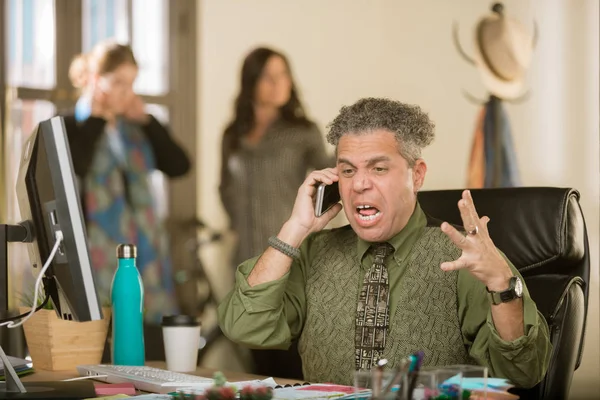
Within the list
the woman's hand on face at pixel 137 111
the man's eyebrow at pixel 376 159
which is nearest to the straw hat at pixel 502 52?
the woman's hand on face at pixel 137 111

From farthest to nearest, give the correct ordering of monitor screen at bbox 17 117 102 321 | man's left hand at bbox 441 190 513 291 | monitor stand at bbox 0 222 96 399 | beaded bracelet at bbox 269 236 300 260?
1. beaded bracelet at bbox 269 236 300 260
2. man's left hand at bbox 441 190 513 291
3. monitor stand at bbox 0 222 96 399
4. monitor screen at bbox 17 117 102 321

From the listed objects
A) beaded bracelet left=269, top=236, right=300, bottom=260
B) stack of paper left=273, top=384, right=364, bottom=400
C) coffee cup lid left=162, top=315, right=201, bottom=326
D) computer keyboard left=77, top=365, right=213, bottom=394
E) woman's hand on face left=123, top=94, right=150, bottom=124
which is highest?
woman's hand on face left=123, top=94, right=150, bottom=124

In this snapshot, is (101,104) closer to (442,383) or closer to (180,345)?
(180,345)

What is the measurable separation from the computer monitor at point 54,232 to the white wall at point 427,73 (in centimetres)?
229

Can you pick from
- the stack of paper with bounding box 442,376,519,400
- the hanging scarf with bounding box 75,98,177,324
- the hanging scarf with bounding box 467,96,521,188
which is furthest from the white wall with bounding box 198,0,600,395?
the stack of paper with bounding box 442,376,519,400

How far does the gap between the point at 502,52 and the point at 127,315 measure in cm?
233

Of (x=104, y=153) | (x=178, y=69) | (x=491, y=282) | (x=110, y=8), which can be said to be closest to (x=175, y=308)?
(x=104, y=153)

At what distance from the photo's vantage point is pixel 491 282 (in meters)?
1.61

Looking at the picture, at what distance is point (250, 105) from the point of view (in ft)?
12.6

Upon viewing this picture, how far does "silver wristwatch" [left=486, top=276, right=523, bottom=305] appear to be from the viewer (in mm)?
1610

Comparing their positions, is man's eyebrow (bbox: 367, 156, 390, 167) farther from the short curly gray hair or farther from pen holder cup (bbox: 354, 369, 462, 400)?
pen holder cup (bbox: 354, 369, 462, 400)

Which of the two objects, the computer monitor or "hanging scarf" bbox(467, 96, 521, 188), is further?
"hanging scarf" bbox(467, 96, 521, 188)

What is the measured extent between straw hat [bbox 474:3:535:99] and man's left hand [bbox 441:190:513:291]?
2247 mm

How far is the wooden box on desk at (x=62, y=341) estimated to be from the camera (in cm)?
202
